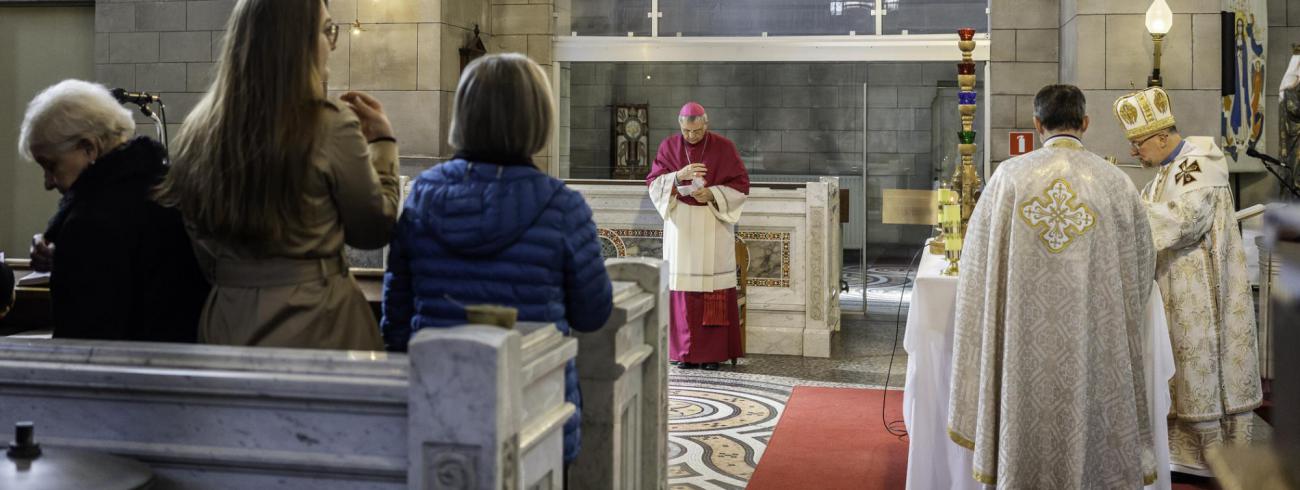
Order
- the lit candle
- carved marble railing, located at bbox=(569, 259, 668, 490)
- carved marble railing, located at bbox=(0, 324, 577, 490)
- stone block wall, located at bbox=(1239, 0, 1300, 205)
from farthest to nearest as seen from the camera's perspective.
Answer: stone block wall, located at bbox=(1239, 0, 1300, 205) < the lit candle < carved marble railing, located at bbox=(569, 259, 668, 490) < carved marble railing, located at bbox=(0, 324, 577, 490)

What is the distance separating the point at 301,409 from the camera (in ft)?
6.24

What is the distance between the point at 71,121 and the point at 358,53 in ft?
24.1

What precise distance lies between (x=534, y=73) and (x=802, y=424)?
149 inches

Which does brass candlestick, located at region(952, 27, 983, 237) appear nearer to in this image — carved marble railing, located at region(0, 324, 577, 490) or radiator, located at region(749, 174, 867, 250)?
carved marble railing, located at region(0, 324, 577, 490)

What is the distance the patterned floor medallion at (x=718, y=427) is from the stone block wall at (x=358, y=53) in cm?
362

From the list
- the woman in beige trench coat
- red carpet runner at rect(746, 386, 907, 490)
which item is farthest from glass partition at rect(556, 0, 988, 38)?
the woman in beige trench coat

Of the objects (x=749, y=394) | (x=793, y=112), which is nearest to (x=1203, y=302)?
(x=749, y=394)

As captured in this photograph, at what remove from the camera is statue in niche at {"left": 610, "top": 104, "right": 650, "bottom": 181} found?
→ 35.7 ft

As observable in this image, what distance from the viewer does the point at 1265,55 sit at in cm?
880

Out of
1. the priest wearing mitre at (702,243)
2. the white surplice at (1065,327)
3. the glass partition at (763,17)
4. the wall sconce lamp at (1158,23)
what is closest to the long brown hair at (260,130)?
the white surplice at (1065,327)

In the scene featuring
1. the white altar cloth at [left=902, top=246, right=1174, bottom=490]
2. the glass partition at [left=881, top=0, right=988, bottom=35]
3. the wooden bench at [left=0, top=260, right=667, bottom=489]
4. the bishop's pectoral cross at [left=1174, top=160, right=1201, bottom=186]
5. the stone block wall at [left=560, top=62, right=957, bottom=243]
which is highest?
the glass partition at [left=881, top=0, right=988, bottom=35]

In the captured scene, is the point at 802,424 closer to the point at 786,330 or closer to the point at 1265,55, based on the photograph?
the point at 786,330

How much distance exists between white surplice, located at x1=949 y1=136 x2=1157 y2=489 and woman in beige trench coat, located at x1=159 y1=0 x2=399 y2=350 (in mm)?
2041

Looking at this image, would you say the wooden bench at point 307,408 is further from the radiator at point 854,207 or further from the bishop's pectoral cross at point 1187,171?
the radiator at point 854,207
